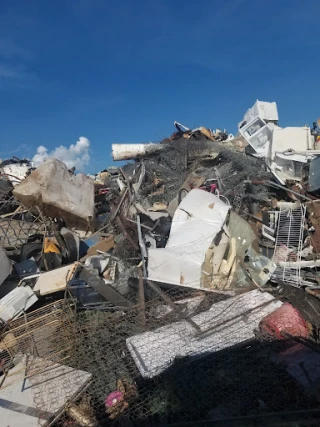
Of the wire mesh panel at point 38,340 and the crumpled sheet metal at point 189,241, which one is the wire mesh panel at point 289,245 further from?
the wire mesh panel at point 38,340

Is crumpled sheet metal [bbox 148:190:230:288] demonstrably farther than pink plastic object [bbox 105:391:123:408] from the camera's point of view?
Yes

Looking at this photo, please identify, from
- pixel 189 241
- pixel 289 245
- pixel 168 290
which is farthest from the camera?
pixel 289 245

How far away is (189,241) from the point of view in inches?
204

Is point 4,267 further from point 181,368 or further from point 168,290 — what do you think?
point 181,368

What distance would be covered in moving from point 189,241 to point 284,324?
1.94 meters

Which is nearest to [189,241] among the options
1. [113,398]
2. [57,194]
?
[113,398]

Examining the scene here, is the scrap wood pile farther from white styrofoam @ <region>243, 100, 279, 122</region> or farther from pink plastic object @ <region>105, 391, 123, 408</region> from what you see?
white styrofoam @ <region>243, 100, 279, 122</region>

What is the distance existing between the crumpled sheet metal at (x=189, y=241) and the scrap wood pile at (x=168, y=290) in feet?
0.07

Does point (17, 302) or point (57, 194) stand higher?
point (57, 194)

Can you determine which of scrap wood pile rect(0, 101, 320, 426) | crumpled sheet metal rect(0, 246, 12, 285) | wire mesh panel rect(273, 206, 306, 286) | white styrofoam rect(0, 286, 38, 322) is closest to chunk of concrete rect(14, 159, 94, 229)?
scrap wood pile rect(0, 101, 320, 426)

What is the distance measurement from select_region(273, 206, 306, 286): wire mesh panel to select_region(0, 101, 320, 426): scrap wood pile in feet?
0.08

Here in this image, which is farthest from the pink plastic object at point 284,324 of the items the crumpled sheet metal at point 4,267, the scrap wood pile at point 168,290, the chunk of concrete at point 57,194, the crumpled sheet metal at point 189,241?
the chunk of concrete at point 57,194

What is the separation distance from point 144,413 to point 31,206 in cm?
509

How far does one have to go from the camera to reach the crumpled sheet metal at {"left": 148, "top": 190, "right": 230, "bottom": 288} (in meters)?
4.84
